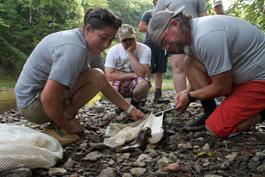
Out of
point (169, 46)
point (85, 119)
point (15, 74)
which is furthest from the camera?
point (15, 74)

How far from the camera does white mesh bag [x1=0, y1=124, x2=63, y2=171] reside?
272 centimetres

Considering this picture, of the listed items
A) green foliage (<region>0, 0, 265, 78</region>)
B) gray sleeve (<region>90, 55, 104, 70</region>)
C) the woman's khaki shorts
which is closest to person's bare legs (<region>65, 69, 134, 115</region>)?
the woman's khaki shorts

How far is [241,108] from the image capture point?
3533mm

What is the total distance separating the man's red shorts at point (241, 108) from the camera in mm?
3516

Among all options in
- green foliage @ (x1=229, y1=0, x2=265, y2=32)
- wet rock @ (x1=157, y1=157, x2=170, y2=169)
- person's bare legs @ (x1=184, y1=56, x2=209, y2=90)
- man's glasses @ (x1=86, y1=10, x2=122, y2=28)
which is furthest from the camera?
green foliage @ (x1=229, y1=0, x2=265, y2=32)

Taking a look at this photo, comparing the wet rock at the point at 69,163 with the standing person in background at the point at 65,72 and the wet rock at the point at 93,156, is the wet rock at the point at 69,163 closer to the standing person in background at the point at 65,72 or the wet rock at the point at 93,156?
the wet rock at the point at 93,156

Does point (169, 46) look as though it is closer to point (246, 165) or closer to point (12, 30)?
point (246, 165)

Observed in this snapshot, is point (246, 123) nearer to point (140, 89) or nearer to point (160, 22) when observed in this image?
point (160, 22)

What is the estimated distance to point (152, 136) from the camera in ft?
11.6

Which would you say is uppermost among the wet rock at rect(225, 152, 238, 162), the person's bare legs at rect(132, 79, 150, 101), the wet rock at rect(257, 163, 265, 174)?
the wet rock at rect(257, 163, 265, 174)

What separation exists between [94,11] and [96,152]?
1294 mm

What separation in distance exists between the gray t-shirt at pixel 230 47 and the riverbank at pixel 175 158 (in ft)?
2.10

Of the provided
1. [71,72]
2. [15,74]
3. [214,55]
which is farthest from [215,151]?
[15,74]

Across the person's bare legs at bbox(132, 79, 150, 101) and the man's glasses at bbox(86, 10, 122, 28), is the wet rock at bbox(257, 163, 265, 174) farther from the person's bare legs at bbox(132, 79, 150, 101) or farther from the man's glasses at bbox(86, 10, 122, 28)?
the person's bare legs at bbox(132, 79, 150, 101)
